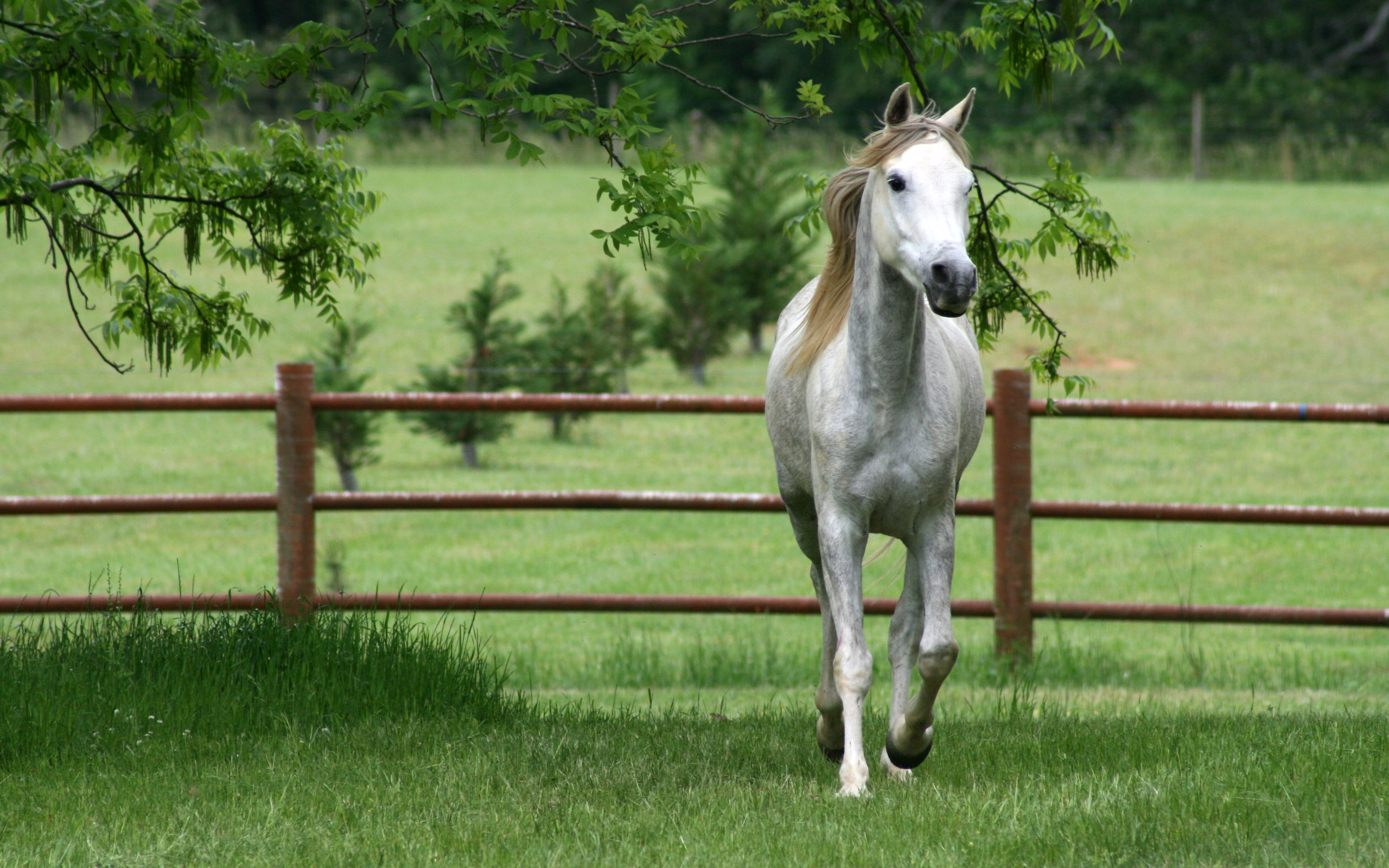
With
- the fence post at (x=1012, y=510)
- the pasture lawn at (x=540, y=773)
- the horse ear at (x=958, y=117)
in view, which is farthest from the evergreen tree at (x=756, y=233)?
the horse ear at (x=958, y=117)

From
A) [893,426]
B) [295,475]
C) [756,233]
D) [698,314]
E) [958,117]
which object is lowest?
[295,475]

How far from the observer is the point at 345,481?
1182 cm

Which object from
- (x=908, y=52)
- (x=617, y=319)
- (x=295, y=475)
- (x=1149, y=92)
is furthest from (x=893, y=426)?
(x=1149, y=92)

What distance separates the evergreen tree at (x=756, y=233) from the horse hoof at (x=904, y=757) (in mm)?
12028

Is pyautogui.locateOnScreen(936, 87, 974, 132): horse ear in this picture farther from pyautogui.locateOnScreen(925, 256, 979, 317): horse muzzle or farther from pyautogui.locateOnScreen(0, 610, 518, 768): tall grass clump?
pyautogui.locateOnScreen(0, 610, 518, 768): tall grass clump

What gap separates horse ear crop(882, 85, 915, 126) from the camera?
3811 millimetres

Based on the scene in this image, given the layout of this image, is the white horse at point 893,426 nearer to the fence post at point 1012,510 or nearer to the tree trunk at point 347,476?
the fence post at point 1012,510

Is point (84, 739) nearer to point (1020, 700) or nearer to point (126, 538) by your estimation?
point (1020, 700)

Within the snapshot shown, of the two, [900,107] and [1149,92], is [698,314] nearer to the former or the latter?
[900,107]

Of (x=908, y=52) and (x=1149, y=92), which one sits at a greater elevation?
(x=1149, y=92)

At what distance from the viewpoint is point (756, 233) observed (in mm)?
16359

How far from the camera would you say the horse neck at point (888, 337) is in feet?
12.8

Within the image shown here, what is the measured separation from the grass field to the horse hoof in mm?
94

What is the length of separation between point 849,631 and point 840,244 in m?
1.23
